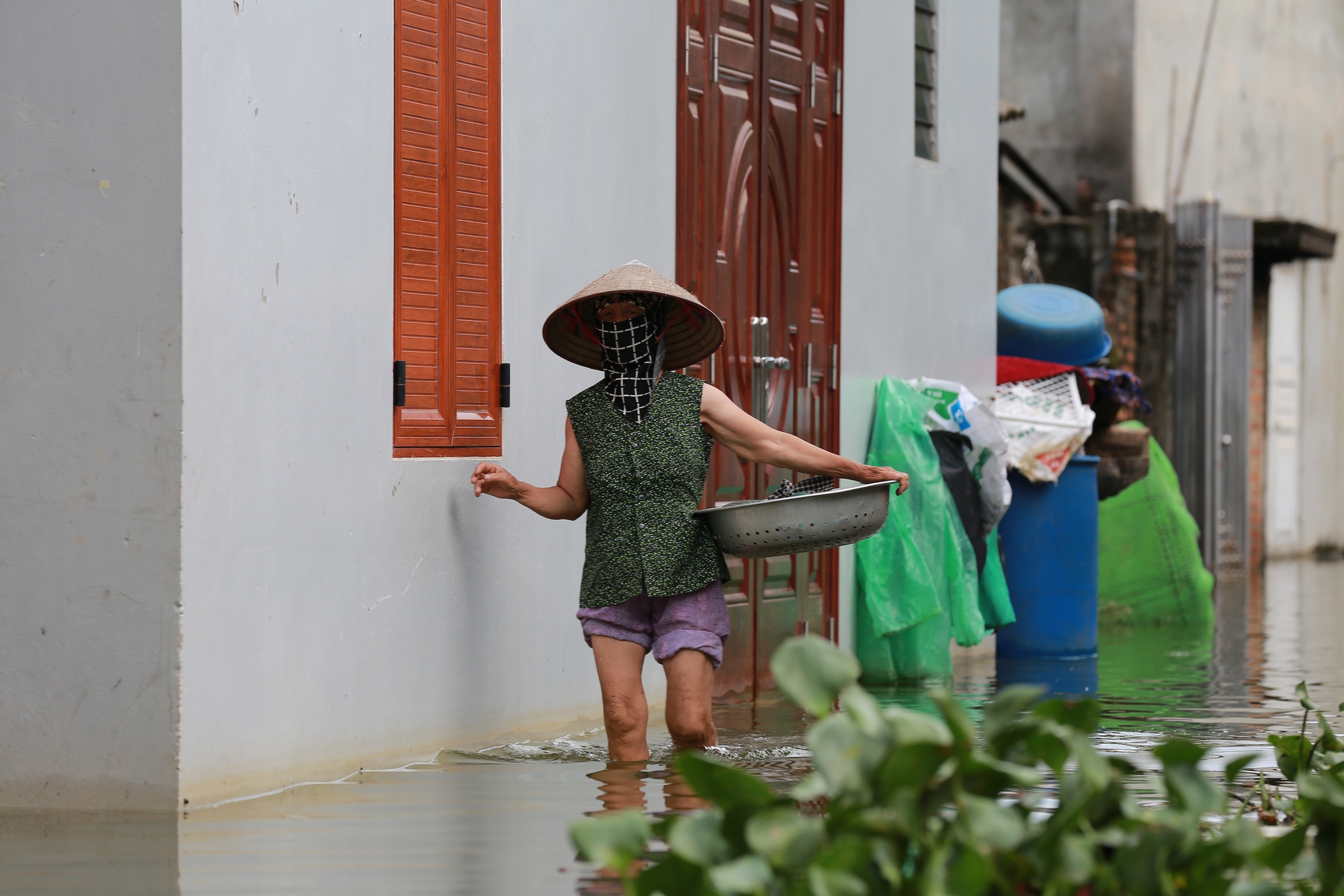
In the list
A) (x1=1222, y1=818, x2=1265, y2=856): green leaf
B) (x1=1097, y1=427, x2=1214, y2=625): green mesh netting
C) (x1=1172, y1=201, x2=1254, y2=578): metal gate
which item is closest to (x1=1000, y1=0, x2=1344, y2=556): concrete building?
(x1=1172, y1=201, x2=1254, y2=578): metal gate

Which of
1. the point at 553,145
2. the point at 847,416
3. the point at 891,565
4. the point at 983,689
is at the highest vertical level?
the point at 553,145

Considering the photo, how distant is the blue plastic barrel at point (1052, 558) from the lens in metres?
10.4

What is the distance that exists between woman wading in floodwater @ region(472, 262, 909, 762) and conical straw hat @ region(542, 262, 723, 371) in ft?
0.04

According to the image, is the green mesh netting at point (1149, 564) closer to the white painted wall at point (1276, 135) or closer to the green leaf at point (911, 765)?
the white painted wall at point (1276, 135)

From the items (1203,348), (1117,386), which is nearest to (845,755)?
(1117,386)

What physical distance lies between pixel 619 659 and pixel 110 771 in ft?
4.95

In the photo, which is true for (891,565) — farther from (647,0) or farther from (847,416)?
(647,0)

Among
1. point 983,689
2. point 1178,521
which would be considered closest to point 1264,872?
point 983,689

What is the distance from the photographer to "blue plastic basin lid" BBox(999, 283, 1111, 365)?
36.2 ft

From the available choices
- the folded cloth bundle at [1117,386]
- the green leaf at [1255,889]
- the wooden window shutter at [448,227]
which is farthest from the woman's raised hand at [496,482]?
the folded cloth bundle at [1117,386]

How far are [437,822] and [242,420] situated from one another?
1.25m

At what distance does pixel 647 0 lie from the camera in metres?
7.50

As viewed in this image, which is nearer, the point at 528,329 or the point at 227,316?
the point at 227,316

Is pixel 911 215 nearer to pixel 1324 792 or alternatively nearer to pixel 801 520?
pixel 801 520
